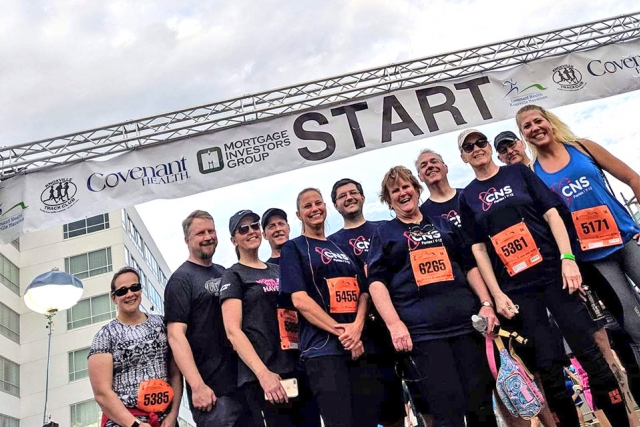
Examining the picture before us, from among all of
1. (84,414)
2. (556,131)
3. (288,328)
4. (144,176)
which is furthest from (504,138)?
(84,414)

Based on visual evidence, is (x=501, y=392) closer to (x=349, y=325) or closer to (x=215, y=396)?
(x=349, y=325)

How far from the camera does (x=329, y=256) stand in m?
3.04

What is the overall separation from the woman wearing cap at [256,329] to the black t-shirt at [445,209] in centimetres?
105

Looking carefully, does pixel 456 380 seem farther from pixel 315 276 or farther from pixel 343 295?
pixel 315 276

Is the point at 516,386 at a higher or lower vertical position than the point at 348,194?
lower

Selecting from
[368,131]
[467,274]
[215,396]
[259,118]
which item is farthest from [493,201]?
[259,118]

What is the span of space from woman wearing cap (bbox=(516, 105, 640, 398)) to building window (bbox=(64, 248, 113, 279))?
24160 mm

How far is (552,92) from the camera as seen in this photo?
226 inches

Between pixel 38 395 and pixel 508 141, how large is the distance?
24377 mm

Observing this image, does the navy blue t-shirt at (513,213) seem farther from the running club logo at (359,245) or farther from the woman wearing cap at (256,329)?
the woman wearing cap at (256,329)

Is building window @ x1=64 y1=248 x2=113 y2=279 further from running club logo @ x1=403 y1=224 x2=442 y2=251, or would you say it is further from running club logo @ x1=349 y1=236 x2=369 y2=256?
running club logo @ x1=403 y1=224 x2=442 y2=251

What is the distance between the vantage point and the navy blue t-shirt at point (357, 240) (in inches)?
129

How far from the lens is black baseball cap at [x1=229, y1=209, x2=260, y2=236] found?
10.9 feet

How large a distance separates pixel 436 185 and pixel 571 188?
2.72 feet
